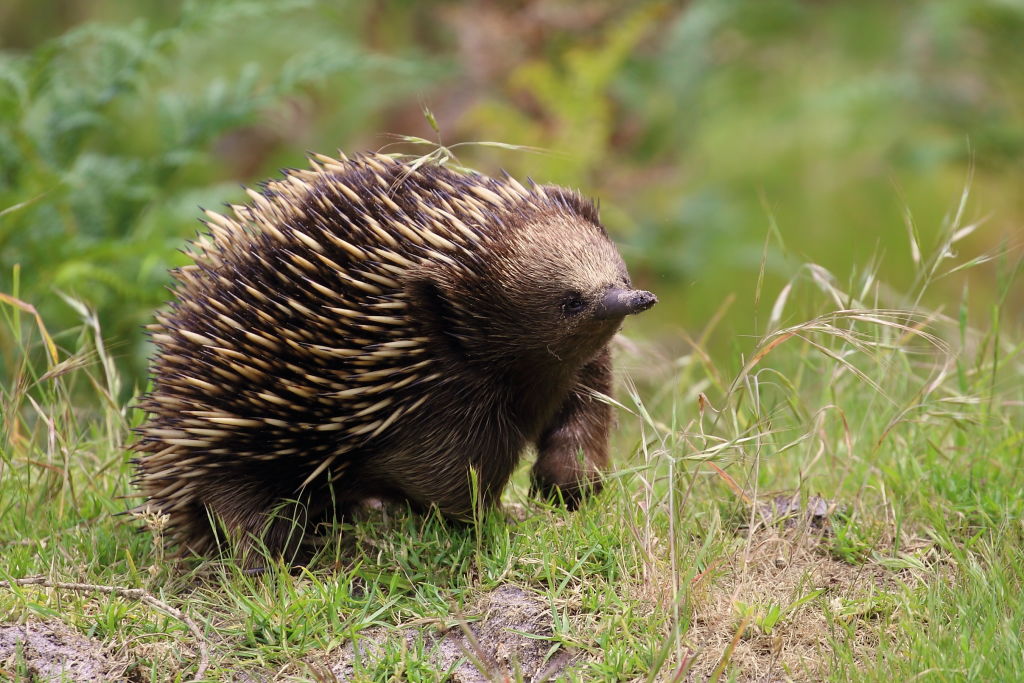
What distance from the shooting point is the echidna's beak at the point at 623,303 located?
2.97 meters

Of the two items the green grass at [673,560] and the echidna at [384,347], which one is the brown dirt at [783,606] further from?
the echidna at [384,347]

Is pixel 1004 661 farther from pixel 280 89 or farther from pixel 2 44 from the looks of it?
pixel 2 44

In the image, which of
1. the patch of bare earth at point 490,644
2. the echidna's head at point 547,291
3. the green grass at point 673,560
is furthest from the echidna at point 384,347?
the patch of bare earth at point 490,644

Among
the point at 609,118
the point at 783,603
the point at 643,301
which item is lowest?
the point at 609,118

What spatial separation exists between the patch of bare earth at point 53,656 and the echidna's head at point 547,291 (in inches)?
52.8

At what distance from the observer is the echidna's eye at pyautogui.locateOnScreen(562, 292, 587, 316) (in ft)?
10.4

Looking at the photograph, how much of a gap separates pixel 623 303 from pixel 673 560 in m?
0.67

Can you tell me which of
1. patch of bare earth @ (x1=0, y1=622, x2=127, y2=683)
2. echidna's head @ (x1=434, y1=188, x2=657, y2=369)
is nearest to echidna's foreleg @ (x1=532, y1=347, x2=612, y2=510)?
echidna's head @ (x1=434, y1=188, x2=657, y2=369)

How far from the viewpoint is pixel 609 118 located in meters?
8.84

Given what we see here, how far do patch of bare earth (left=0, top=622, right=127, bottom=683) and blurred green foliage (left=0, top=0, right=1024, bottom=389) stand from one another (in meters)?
A: 2.78

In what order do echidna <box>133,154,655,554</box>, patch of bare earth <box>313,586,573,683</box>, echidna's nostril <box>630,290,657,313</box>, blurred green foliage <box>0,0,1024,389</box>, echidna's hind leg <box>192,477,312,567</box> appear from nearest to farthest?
echidna's nostril <box>630,290,657,313</box>
patch of bare earth <box>313,586,573,683</box>
echidna <box>133,154,655,554</box>
echidna's hind leg <box>192,477,312,567</box>
blurred green foliage <box>0,0,1024,389</box>

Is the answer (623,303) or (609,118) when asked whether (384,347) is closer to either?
(623,303)

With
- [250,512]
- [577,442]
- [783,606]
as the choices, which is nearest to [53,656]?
[250,512]

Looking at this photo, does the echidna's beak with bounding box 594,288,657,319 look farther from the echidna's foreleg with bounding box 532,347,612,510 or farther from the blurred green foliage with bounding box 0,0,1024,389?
the blurred green foliage with bounding box 0,0,1024,389
